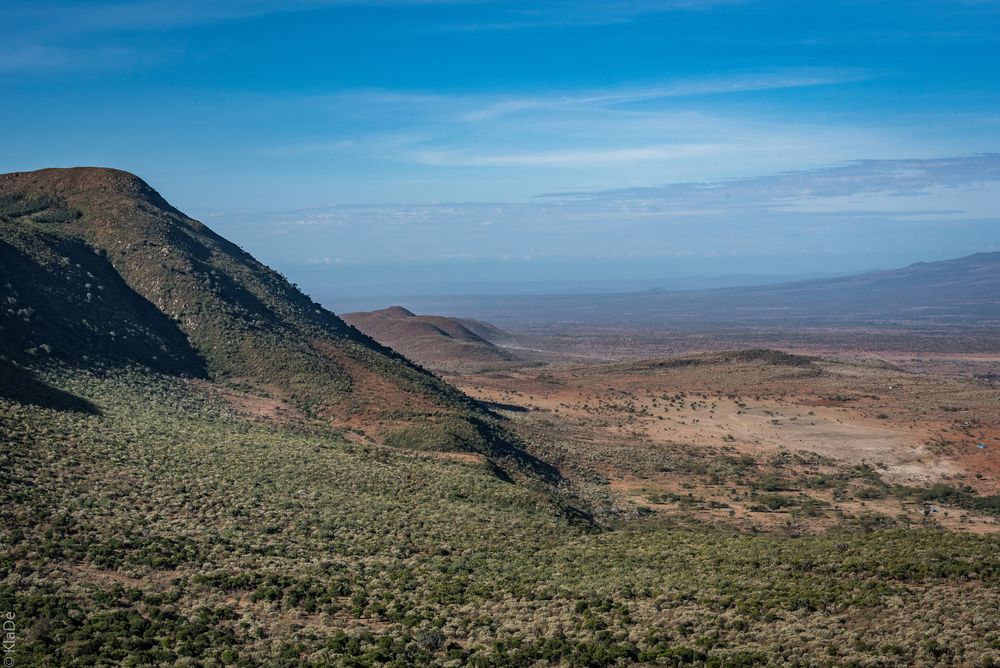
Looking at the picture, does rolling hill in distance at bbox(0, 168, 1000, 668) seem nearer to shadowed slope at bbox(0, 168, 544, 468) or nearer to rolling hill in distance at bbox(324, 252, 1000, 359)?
shadowed slope at bbox(0, 168, 544, 468)

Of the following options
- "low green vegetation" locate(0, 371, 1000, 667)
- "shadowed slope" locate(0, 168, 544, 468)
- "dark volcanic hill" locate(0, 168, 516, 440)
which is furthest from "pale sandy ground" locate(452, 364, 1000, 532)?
"low green vegetation" locate(0, 371, 1000, 667)

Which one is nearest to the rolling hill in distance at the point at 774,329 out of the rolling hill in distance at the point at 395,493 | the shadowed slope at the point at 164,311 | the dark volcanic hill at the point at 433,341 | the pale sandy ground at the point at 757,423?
the dark volcanic hill at the point at 433,341

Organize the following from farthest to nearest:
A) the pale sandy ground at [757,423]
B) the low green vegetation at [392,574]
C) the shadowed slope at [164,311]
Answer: the shadowed slope at [164,311], the pale sandy ground at [757,423], the low green vegetation at [392,574]

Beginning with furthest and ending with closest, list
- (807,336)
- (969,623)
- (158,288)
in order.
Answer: (807,336)
(158,288)
(969,623)

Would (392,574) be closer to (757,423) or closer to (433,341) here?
(757,423)

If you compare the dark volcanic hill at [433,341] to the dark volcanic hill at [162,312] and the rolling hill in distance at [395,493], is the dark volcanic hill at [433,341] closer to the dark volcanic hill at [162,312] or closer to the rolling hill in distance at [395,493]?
the rolling hill in distance at [395,493]

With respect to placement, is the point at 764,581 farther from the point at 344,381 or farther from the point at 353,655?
the point at 344,381

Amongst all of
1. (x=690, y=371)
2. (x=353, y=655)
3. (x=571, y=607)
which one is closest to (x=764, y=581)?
(x=571, y=607)
